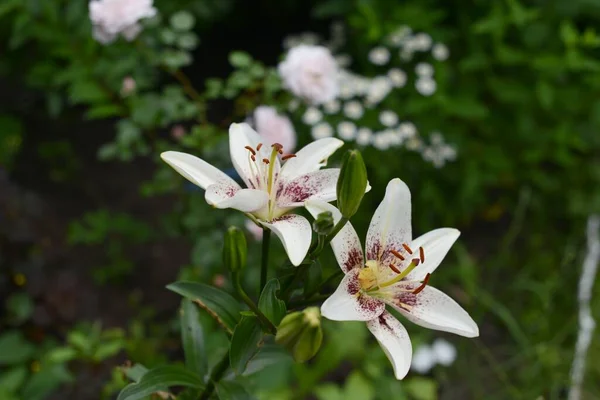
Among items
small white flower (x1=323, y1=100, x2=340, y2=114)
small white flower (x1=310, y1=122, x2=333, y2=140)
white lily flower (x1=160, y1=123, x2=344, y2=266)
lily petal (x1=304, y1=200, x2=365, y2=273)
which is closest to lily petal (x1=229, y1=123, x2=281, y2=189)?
white lily flower (x1=160, y1=123, x2=344, y2=266)

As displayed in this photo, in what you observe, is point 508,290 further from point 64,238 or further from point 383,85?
point 64,238

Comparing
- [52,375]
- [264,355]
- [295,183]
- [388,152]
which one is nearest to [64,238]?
[52,375]

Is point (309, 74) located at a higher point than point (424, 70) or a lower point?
higher

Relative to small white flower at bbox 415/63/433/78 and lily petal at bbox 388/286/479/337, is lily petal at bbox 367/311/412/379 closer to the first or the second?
lily petal at bbox 388/286/479/337

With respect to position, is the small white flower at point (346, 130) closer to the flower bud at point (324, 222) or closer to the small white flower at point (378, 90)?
the small white flower at point (378, 90)

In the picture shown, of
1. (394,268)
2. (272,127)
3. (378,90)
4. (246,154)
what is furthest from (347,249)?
(378,90)

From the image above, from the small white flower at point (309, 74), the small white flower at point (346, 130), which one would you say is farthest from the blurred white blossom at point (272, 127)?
the small white flower at point (346, 130)

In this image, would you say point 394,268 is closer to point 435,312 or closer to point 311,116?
point 435,312
